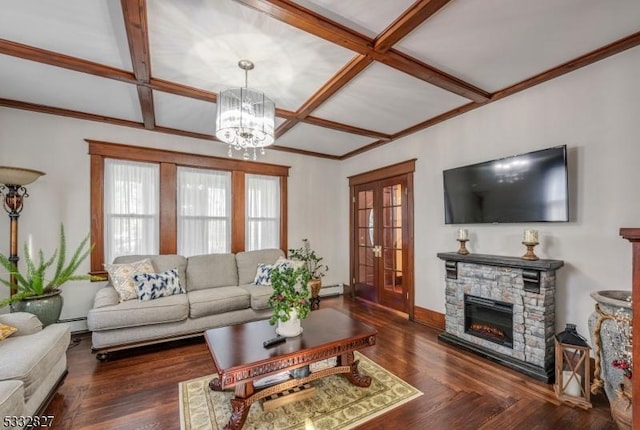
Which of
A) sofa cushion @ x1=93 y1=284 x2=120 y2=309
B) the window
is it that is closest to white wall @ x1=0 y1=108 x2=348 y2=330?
the window

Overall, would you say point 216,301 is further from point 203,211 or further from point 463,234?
point 463,234

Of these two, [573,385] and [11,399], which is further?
[573,385]

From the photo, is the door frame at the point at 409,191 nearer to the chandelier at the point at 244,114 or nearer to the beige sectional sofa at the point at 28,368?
the chandelier at the point at 244,114

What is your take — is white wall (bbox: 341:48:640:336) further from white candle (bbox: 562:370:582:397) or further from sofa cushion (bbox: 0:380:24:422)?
sofa cushion (bbox: 0:380:24:422)

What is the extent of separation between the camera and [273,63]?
2.47m

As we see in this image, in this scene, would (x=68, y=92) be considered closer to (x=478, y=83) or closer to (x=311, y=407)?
(x=311, y=407)

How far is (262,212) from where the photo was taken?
198 inches

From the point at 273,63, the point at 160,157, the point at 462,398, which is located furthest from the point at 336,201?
the point at 462,398

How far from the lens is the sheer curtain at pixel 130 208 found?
386 centimetres

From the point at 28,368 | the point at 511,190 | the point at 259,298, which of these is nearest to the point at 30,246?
the point at 28,368

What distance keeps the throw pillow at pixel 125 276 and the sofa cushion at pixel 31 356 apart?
0.94 m

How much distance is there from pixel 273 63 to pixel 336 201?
3622 mm

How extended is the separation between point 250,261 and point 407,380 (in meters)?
2.76

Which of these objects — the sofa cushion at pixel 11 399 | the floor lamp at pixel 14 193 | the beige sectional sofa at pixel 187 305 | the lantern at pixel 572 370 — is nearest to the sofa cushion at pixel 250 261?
the beige sectional sofa at pixel 187 305
